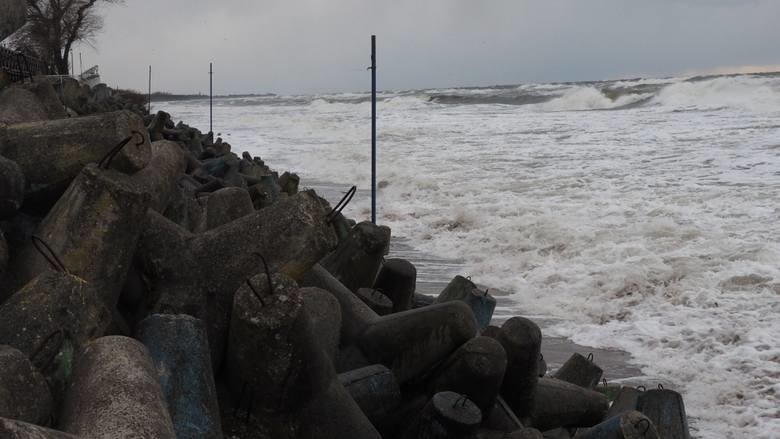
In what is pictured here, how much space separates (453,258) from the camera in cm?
959

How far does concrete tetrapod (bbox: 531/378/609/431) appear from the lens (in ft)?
12.1

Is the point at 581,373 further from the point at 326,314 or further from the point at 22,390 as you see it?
the point at 22,390

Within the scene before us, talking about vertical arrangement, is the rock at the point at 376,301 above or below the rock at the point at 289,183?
below

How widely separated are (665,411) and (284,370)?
210 cm

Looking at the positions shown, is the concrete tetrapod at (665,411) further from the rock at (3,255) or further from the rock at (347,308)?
the rock at (3,255)

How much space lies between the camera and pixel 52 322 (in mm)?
2416

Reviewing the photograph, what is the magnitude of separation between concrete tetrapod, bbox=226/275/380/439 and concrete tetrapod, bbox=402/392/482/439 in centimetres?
20

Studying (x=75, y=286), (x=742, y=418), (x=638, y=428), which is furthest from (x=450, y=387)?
(x=742, y=418)

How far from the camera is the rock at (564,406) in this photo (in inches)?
145

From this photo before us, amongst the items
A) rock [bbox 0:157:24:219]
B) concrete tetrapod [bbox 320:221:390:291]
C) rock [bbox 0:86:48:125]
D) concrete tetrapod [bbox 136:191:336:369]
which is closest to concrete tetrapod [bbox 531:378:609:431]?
concrete tetrapod [bbox 320:221:390:291]

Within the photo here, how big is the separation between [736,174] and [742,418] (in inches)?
362

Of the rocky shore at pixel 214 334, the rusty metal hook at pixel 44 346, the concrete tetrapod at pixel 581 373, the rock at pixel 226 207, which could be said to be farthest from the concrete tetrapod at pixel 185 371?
the concrete tetrapod at pixel 581 373

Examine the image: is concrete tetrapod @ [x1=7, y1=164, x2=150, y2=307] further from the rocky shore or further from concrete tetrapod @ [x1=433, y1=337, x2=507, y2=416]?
concrete tetrapod @ [x1=433, y1=337, x2=507, y2=416]

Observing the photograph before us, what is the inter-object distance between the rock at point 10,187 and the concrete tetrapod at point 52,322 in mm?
802
